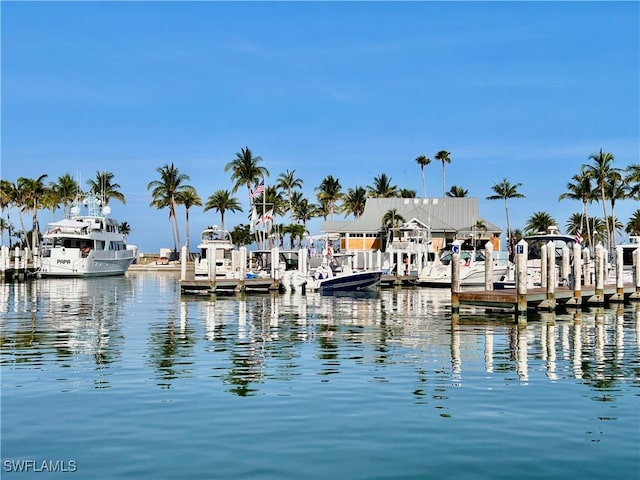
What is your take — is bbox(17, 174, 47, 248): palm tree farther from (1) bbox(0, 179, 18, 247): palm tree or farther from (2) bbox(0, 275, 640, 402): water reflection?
(2) bbox(0, 275, 640, 402): water reflection

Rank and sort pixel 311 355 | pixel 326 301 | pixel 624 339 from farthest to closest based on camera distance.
→ pixel 326 301 < pixel 624 339 < pixel 311 355

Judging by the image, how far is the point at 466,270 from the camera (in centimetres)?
5391

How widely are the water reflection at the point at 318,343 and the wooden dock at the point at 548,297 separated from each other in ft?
2.08

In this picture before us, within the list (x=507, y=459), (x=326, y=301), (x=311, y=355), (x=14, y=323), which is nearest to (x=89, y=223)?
(x=326, y=301)

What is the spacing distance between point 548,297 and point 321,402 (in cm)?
2021

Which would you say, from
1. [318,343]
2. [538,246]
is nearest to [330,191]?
[538,246]

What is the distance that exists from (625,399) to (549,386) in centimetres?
157

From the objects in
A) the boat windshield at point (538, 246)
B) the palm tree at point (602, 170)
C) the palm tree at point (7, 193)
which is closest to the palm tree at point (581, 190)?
the palm tree at point (602, 170)

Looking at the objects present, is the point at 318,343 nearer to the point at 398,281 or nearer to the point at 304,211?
the point at 398,281

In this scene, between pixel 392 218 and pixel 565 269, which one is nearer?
pixel 565 269

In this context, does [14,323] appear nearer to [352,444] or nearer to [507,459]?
[352,444]

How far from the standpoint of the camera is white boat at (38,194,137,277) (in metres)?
69.8

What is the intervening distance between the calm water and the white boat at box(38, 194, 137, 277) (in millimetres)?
45854

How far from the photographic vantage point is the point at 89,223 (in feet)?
240
